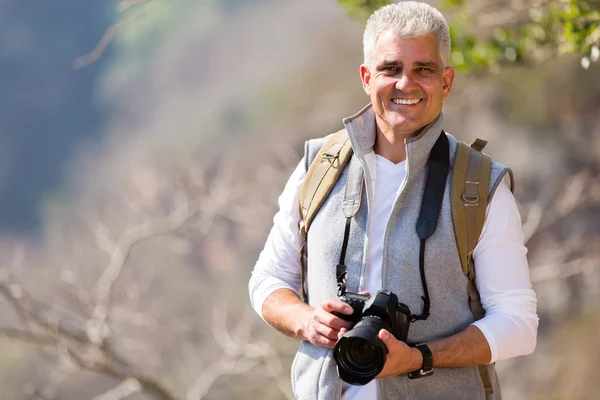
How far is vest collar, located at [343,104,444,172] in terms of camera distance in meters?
1.75

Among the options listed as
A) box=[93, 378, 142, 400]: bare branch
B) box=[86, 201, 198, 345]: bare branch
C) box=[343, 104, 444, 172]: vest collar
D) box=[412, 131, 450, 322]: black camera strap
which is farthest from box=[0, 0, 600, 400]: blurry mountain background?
box=[412, 131, 450, 322]: black camera strap

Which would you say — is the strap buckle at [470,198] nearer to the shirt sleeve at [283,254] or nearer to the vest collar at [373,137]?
the vest collar at [373,137]

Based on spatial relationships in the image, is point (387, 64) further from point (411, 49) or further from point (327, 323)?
point (327, 323)

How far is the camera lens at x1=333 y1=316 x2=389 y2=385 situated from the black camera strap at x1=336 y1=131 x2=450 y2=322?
14 cm

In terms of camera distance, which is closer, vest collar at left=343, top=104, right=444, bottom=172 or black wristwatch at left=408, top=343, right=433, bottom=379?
black wristwatch at left=408, top=343, right=433, bottom=379

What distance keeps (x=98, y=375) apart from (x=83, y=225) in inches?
38.7

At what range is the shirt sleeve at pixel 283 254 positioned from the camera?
1.90m

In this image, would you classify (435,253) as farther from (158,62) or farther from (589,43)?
(158,62)

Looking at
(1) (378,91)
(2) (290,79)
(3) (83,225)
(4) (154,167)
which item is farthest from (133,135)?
(1) (378,91)

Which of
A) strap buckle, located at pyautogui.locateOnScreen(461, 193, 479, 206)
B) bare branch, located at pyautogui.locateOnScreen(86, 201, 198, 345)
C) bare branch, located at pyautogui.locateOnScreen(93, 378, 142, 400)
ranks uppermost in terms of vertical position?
strap buckle, located at pyautogui.locateOnScreen(461, 193, 479, 206)

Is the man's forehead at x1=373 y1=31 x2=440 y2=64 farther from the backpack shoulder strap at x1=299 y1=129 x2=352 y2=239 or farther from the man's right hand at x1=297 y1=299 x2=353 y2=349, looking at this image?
the man's right hand at x1=297 y1=299 x2=353 y2=349

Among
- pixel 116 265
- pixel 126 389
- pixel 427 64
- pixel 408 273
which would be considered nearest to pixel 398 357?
pixel 408 273

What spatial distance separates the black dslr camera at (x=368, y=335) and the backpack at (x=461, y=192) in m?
0.19

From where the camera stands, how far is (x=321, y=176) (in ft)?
6.11
